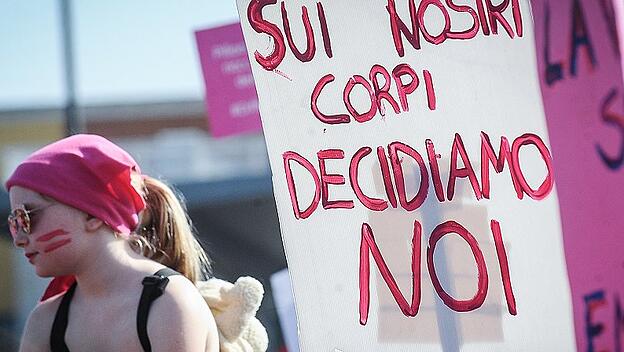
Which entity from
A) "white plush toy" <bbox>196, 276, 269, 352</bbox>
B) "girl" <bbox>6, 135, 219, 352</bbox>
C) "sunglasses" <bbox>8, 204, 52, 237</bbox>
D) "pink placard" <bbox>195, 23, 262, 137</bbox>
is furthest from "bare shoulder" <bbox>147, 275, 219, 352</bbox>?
"pink placard" <bbox>195, 23, 262, 137</bbox>

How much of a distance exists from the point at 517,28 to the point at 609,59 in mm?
253

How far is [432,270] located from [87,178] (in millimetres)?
921

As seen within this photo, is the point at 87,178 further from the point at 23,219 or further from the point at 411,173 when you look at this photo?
the point at 411,173

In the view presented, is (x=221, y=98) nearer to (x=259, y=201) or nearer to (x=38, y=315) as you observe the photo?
(x=38, y=315)

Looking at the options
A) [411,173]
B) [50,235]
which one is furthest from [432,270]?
[50,235]

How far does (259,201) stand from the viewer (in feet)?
42.6

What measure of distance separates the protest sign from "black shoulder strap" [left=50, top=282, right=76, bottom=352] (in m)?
0.68

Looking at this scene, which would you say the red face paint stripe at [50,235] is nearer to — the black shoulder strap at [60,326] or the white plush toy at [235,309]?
the black shoulder strap at [60,326]

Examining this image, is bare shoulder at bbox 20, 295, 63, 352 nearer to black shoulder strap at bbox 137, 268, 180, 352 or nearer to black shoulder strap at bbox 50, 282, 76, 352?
black shoulder strap at bbox 50, 282, 76, 352

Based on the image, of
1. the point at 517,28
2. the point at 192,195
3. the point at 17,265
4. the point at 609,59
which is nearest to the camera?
the point at 609,59

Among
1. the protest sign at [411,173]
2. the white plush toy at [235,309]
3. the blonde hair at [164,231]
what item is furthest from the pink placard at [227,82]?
the protest sign at [411,173]

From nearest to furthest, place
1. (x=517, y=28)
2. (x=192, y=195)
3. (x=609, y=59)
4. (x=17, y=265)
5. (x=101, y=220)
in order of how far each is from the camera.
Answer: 1. (x=609, y=59)
2. (x=517, y=28)
3. (x=101, y=220)
4. (x=192, y=195)
5. (x=17, y=265)

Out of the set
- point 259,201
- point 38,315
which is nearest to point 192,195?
point 259,201

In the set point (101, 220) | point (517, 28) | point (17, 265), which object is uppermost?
point (517, 28)
